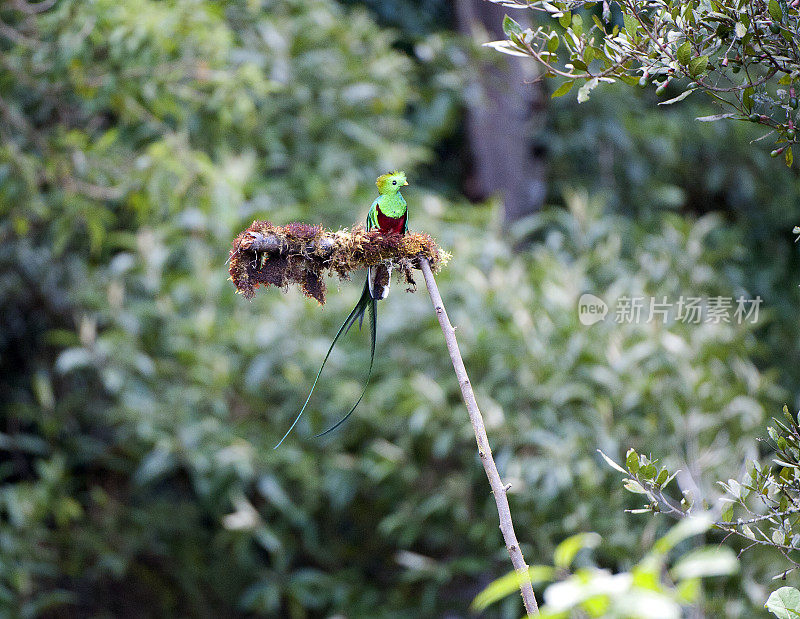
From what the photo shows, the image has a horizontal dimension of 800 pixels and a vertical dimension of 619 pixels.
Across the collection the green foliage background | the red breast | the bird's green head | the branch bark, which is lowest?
the green foliage background

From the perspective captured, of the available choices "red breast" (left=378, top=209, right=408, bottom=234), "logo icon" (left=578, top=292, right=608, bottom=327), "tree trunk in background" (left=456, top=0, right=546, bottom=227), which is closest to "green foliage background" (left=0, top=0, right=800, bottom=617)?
"logo icon" (left=578, top=292, right=608, bottom=327)

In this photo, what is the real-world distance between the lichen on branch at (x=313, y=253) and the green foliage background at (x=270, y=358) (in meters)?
1.56

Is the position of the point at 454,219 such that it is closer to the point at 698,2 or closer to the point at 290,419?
the point at 290,419

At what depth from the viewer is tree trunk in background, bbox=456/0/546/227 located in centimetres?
415

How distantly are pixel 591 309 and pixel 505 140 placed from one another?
1.65 m

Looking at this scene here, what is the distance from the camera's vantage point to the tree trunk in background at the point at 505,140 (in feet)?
13.6

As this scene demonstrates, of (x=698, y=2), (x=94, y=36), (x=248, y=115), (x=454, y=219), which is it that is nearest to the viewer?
(x=698, y=2)

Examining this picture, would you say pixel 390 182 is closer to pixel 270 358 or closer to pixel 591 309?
pixel 270 358

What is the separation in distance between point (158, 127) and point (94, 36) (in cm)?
40

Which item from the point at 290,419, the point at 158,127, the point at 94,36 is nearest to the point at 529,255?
the point at 290,419

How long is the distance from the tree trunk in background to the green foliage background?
75cm

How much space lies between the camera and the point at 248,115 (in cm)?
307
